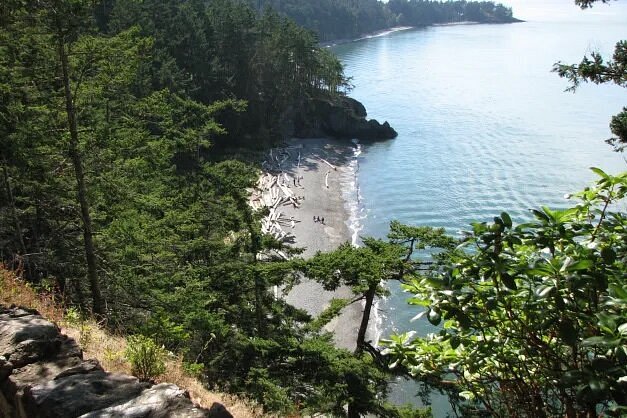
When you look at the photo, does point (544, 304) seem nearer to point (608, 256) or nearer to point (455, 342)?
point (608, 256)

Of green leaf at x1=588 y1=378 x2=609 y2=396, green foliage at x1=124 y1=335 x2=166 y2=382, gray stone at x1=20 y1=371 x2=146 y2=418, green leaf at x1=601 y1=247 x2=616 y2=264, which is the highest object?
green leaf at x1=601 y1=247 x2=616 y2=264

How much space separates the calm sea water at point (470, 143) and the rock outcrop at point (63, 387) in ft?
38.0

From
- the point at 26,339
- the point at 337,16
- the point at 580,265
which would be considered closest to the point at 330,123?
the point at 26,339

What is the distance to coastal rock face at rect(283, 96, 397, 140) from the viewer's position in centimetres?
6328

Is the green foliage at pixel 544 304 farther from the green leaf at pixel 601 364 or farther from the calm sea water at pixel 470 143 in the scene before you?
the calm sea water at pixel 470 143

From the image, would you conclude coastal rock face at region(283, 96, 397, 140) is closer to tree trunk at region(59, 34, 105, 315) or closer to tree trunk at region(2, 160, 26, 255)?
tree trunk at region(2, 160, 26, 255)

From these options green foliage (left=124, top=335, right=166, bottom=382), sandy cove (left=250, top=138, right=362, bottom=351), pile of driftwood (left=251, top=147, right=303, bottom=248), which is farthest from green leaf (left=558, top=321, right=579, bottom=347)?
pile of driftwood (left=251, top=147, right=303, bottom=248)

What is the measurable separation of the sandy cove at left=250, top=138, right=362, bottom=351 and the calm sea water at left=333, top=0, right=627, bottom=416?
215 cm

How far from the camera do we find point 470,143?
59.0 meters

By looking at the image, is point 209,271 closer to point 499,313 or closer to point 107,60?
point 107,60

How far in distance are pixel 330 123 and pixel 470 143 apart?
1834 cm

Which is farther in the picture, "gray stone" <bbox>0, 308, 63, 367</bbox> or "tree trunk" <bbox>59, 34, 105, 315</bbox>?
"tree trunk" <bbox>59, 34, 105, 315</bbox>

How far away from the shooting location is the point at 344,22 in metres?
151

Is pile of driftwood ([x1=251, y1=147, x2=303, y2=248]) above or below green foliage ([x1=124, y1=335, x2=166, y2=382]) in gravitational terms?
below
